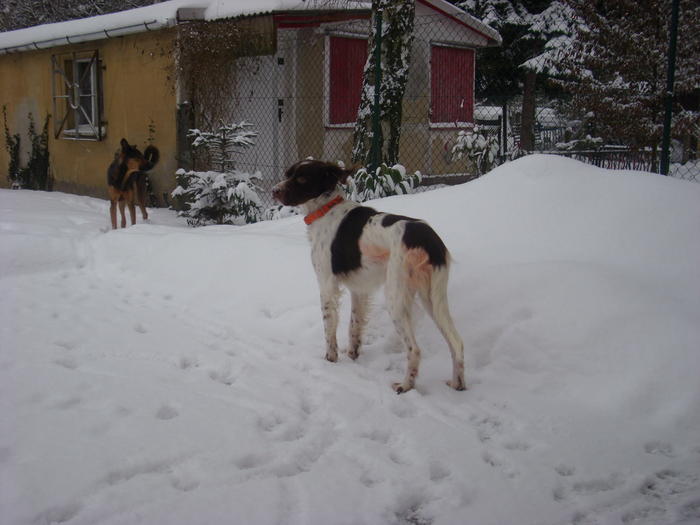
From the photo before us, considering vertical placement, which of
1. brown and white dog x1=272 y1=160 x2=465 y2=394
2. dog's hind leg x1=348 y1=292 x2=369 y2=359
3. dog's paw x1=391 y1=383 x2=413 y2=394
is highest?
brown and white dog x1=272 y1=160 x2=465 y2=394

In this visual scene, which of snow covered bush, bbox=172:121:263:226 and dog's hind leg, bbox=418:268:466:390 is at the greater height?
snow covered bush, bbox=172:121:263:226

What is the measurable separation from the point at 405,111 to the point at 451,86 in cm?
141

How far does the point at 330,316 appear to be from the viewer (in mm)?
3752

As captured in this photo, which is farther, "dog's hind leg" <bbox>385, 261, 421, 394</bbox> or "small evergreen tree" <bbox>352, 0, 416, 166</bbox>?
"small evergreen tree" <bbox>352, 0, 416, 166</bbox>

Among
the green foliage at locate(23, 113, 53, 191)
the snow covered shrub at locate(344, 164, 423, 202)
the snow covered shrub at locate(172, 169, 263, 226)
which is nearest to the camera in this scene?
the snow covered shrub at locate(344, 164, 423, 202)

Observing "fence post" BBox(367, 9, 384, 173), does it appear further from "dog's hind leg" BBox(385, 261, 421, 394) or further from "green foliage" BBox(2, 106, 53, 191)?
"green foliage" BBox(2, 106, 53, 191)

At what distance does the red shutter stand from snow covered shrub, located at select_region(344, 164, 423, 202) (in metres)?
4.96

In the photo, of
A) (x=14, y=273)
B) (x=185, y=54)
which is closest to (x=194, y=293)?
(x=14, y=273)

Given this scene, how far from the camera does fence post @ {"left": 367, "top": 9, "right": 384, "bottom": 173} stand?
662 centimetres

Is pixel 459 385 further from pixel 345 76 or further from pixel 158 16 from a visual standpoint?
pixel 345 76

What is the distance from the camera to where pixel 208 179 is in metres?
8.14

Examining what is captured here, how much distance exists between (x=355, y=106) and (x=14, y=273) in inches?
283

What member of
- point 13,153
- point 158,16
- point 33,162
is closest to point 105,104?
point 158,16

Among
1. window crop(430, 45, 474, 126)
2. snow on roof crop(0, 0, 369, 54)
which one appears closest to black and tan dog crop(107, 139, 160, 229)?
snow on roof crop(0, 0, 369, 54)
